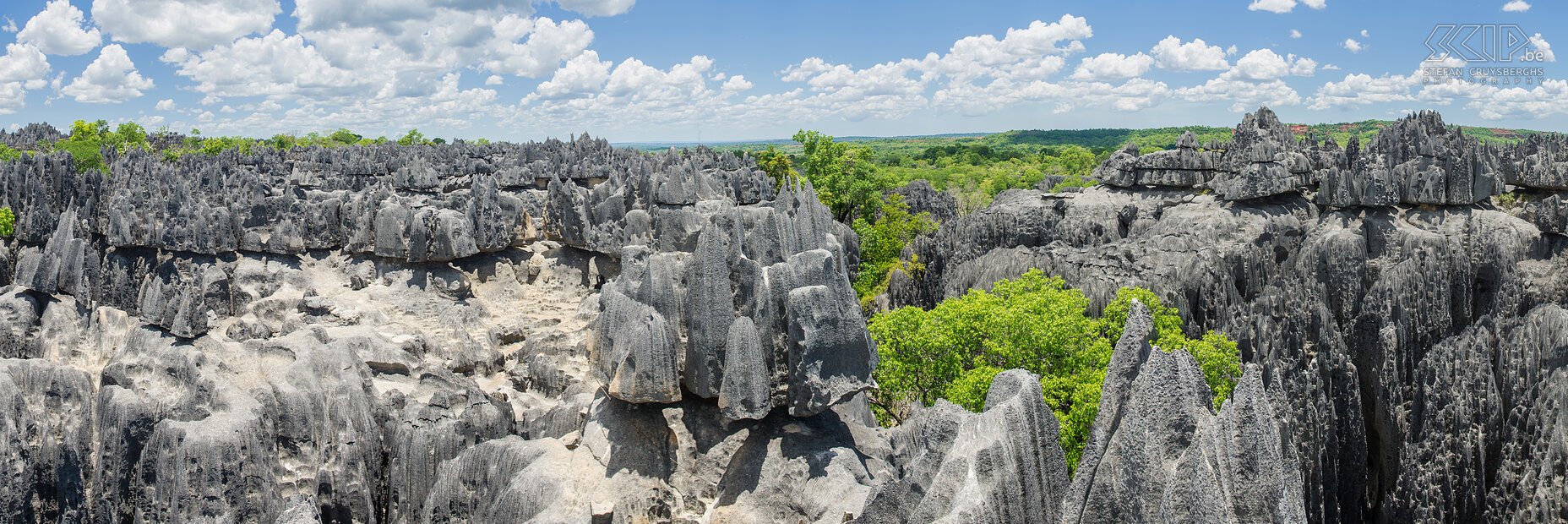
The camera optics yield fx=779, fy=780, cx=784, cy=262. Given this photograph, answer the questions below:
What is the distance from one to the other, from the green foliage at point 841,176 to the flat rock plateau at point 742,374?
22753mm

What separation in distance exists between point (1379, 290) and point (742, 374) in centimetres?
1767

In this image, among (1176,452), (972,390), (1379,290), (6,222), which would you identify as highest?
(6,222)

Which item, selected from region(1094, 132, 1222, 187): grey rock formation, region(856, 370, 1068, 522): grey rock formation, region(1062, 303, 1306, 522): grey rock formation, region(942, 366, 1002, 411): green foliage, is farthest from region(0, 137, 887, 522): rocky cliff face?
region(1094, 132, 1222, 187): grey rock formation

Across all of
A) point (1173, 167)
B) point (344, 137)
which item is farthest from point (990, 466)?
point (344, 137)

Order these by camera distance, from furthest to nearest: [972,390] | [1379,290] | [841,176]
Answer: [841,176] → [1379,290] → [972,390]

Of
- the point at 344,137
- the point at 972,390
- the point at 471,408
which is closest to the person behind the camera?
the point at 471,408

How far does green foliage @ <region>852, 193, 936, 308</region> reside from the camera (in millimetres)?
42312

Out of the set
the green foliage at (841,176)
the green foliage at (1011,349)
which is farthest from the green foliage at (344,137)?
the green foliage at (1011,349)

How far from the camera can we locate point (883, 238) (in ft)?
155

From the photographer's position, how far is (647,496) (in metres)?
13.8

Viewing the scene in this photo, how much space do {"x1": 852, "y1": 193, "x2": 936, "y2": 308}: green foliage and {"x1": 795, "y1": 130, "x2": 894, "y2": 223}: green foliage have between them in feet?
4.91

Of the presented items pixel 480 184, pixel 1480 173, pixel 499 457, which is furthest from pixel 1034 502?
pixel 480 184

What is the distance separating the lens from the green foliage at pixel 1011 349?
17.6m

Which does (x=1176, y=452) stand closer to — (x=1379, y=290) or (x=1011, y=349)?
(x=1011, y=349)
